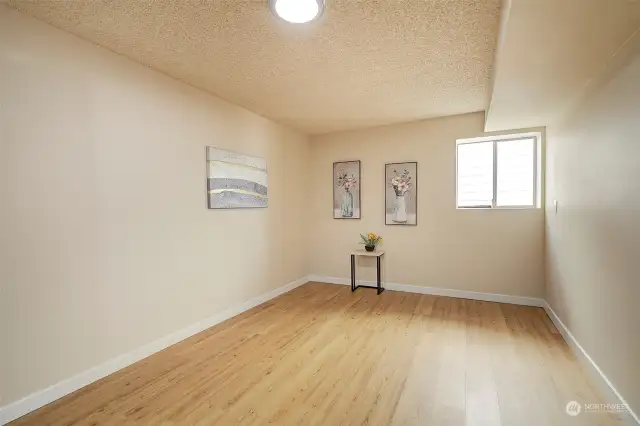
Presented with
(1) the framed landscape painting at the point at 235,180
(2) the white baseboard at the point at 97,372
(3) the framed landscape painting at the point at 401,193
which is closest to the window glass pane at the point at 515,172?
(3) the framed landscape painting at the point at 401,193

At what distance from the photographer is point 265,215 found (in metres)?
4.14

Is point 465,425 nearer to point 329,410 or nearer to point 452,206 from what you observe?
point 329,410

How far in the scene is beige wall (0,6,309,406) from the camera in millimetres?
1897

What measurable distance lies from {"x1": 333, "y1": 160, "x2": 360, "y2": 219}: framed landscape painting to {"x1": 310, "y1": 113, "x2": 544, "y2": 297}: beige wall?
3.7 inches

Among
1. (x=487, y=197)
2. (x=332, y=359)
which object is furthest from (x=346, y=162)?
(x=332, y=359)

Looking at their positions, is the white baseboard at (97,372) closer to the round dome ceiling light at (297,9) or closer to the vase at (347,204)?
the vase at (347,204)

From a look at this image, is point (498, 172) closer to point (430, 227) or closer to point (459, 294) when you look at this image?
point (430, 227)

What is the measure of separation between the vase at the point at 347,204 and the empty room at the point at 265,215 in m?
1.25

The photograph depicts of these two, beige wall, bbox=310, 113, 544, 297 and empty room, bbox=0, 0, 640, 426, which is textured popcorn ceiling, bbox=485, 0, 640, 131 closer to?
empty room, bbox=0, 0, 640, 426

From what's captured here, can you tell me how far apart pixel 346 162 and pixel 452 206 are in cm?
165

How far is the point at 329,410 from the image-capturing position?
6.24 ft

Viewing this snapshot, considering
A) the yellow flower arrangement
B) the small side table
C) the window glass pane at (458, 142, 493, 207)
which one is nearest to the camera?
the window glass pane at (458, 142, 493, 207)

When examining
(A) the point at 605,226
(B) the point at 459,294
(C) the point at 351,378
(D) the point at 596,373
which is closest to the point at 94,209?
(C) the point at 351,378

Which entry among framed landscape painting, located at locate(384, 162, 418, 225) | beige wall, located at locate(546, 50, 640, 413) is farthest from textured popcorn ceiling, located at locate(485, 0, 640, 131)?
framed landscape painting, located at locate(384, 162, 418, 225)
